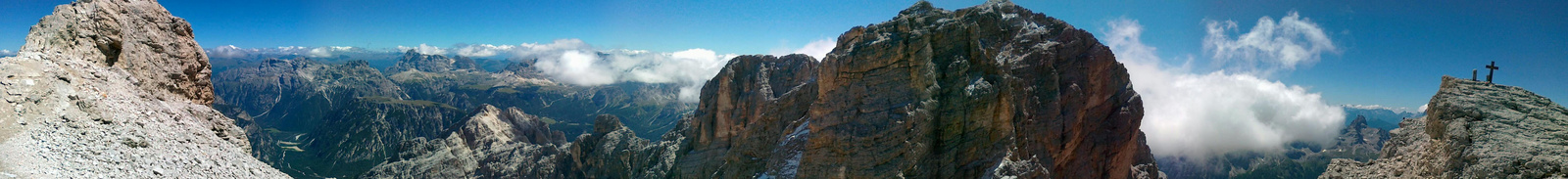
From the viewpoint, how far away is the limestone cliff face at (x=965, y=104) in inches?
1405

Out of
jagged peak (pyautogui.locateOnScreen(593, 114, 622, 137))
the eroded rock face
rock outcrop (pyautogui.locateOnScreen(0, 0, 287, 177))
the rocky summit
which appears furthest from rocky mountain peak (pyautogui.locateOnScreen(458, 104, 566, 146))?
rock outcrop (pyautogui.locateOnScreen(0, 0, 287, 177))

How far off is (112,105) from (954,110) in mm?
32728

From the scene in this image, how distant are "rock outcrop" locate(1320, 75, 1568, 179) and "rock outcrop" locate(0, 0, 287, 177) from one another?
121 ft

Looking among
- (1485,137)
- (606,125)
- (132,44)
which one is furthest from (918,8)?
(606,125)

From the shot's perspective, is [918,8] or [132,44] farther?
[918,8]

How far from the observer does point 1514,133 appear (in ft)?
73.8

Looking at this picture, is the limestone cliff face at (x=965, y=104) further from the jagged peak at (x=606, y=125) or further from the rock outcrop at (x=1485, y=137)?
the jagged peak at (x=606, y=125)

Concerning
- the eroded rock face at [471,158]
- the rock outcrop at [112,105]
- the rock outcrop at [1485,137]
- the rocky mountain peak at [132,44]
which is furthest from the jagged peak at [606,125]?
the rock outcrop at [1485,137]

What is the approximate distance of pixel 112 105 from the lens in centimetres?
1706

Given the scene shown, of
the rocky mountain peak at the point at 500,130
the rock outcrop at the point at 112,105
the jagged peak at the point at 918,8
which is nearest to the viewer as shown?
the rock outcrop at the point at 112,105

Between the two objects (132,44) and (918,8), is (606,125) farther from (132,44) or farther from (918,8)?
(132,44)

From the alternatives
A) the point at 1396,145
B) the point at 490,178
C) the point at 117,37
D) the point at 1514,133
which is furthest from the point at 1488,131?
the point at 490,178

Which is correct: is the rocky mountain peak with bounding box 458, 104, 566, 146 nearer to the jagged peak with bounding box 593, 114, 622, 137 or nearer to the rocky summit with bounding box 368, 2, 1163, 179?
the jagged peak with bounding box 593, 114, 622, 137

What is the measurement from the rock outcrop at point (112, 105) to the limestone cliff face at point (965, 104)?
983 inches
